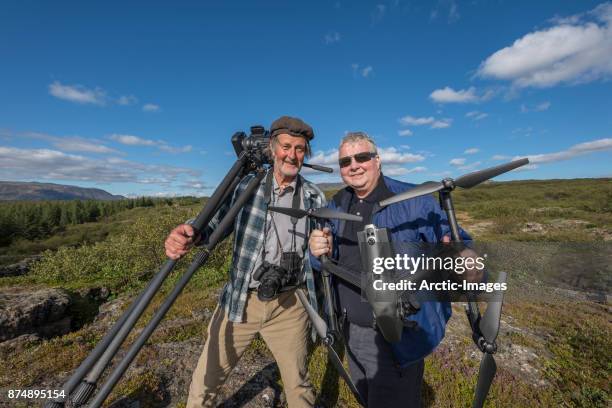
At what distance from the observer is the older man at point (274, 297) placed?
4227mm

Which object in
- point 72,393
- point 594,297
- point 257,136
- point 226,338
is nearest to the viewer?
point 72,393

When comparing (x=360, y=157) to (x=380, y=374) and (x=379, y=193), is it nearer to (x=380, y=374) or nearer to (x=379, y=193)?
(x=379, y=193)

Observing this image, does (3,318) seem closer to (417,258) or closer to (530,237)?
(417,258)

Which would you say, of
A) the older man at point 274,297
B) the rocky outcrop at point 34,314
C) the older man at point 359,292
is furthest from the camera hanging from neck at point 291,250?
the rocky outcrop at point 34,314

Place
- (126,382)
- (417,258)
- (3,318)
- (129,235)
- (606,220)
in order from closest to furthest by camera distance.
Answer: (417,258)
(126,382)
(3,318)
(129,235)
(606,220)

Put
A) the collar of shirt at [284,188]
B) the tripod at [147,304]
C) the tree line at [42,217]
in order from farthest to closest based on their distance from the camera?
the tree line at [42,217]
the collar of shirt at [284,188]
the tripod at [147,304]

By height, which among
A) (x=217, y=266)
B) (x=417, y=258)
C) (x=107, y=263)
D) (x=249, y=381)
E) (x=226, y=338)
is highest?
(x=417, y=258)

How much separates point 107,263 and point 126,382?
3631cm

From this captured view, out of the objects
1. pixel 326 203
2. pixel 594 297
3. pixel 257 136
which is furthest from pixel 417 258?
pixel 594 297

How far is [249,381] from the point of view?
229 inches

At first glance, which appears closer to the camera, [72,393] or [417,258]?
[72,393]

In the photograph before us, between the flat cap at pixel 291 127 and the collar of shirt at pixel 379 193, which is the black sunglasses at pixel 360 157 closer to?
the collar of shirt at pixel 379 193

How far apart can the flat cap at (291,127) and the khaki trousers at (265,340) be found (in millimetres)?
2695

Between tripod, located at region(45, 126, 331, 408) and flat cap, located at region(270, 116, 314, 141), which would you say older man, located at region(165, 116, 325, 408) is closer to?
flat cap, located at region(270, 116, 314, 141)
